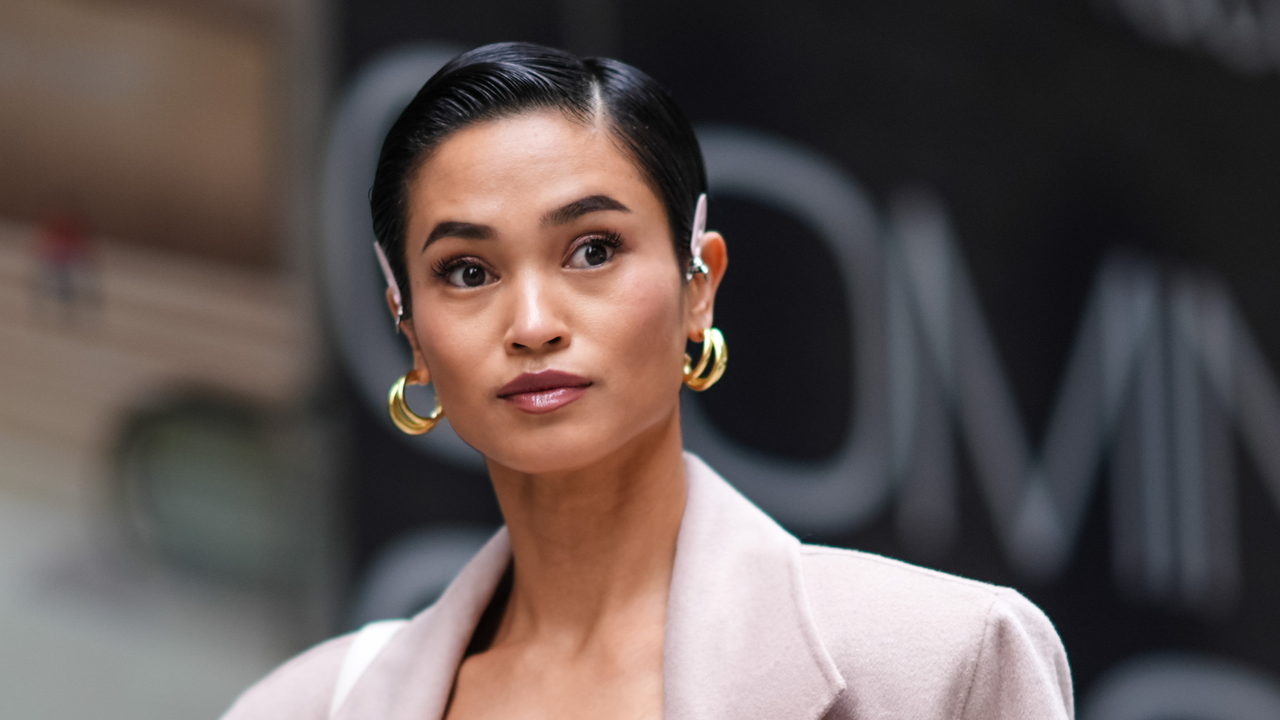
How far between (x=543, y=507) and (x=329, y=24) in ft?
7.47

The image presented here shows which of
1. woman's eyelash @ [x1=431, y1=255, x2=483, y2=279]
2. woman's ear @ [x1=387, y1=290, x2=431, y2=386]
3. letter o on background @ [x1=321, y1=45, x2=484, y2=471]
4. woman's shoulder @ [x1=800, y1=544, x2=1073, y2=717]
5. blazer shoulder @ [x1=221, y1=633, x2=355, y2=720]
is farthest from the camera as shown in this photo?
letter o on background @ [x1=321, y1=45, x2=484, y2=471]

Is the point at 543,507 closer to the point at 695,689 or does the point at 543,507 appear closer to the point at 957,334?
the point at 695,689

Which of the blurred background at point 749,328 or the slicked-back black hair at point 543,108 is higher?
the slicked-back black hair at point 543,108

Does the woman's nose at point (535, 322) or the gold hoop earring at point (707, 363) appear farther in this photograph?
the gold hoop earring at point (707, 363)

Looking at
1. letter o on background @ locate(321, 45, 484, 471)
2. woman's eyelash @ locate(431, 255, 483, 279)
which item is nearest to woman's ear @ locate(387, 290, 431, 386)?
woman's eyelash @ locate(431, 255, 483, 279)

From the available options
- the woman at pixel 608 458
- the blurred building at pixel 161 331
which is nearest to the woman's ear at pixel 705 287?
the woman at pixel 608 458

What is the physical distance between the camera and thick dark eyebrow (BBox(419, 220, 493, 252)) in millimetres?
1374

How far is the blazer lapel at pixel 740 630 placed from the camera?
1.31 meters

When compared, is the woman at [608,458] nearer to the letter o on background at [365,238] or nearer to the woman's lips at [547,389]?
the woman's lips at [547,389]

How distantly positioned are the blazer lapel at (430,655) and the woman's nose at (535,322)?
0.38 m

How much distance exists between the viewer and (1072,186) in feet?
12.0

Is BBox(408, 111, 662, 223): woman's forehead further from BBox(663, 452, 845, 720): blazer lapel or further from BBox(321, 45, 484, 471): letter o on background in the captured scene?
BBox(321, 45, 484, 471): letter o on background

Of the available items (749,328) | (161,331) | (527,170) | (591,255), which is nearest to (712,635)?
(591,255)

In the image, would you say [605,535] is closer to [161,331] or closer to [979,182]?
[161,331]
